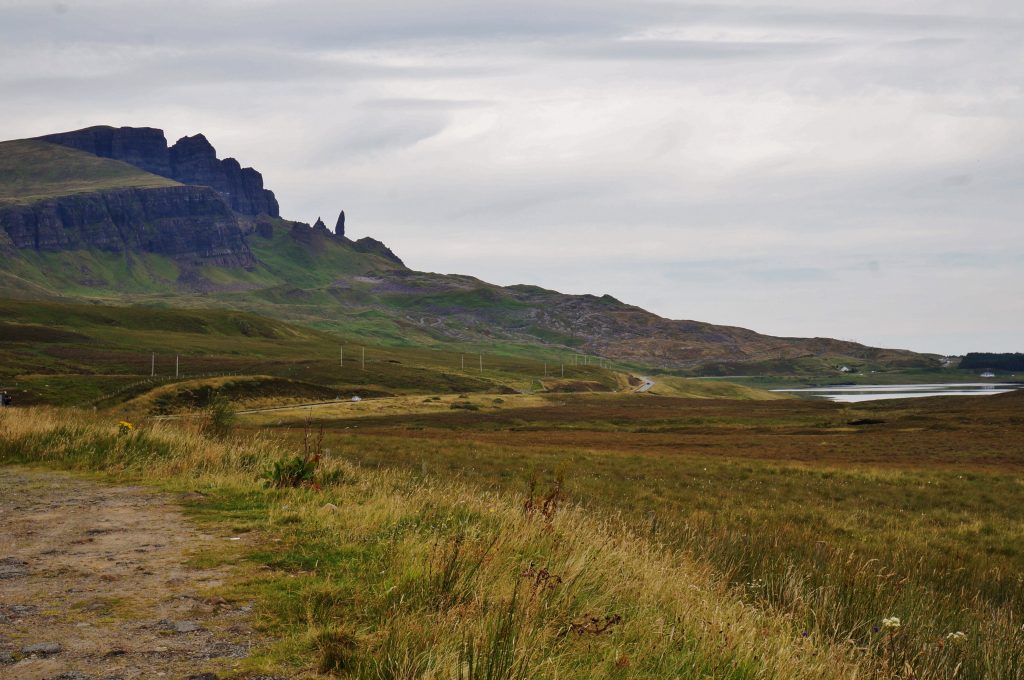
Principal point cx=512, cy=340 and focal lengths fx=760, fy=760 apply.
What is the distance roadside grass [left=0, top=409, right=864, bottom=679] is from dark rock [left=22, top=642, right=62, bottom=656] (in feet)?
5.41

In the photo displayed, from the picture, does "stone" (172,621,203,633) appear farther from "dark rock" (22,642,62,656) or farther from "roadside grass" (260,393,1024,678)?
"roadside grass" (260,393,1024,678)

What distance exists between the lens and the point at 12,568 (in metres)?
8.26

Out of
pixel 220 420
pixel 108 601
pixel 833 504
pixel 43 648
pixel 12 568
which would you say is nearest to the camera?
pixel 43 648

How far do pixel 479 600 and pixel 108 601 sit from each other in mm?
3578

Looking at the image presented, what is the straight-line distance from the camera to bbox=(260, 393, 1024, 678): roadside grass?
9.14 metres

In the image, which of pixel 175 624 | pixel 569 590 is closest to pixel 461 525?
pixel 569 590

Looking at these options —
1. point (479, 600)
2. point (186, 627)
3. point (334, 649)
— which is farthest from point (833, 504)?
point (186, 627)

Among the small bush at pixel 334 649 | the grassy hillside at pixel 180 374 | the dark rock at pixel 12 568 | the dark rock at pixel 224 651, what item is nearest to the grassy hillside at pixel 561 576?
the small bush at pixel 334 649

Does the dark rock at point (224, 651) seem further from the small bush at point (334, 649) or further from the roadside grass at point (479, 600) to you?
the small bush at point (334, 649)

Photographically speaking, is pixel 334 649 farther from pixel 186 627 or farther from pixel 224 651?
pixel 186 627

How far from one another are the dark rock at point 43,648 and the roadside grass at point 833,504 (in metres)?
4.72

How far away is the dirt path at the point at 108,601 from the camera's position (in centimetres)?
578

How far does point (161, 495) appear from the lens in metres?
13.3

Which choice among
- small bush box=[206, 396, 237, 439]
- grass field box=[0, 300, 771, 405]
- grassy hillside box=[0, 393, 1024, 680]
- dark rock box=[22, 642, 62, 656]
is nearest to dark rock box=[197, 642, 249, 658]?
grassy hillside box=[0, 393, 1024, 680]
